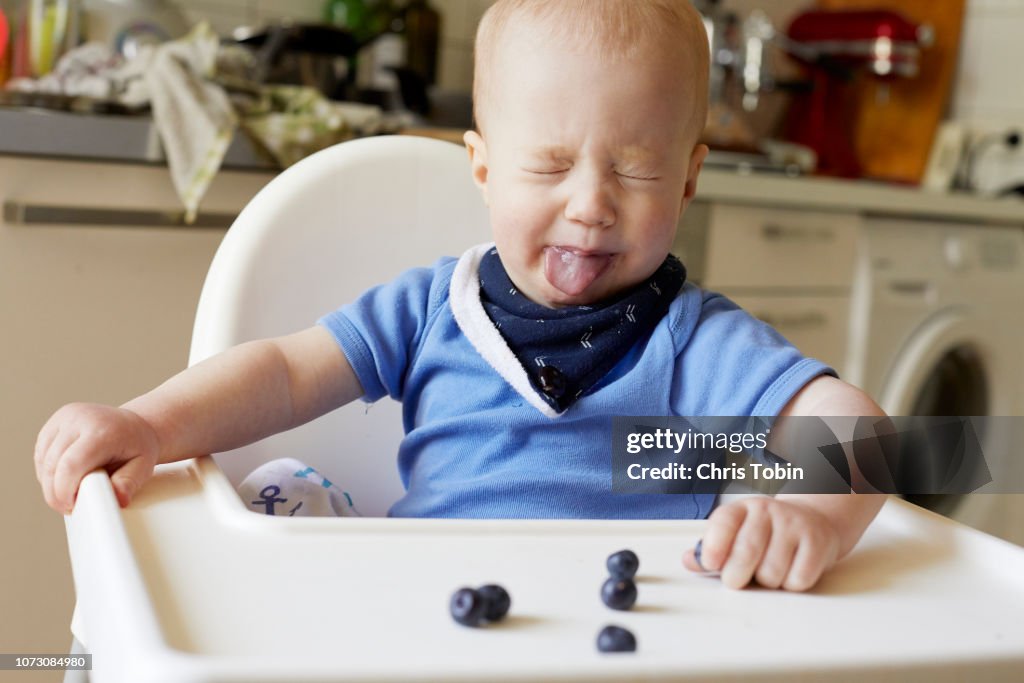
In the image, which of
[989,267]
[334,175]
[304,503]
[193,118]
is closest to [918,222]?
[989,267]

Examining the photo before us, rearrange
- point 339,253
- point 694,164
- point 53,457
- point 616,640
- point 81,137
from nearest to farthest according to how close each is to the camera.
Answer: point 616,640 < point 53,457 < point 694,164 < point 339,253 < point 81,137

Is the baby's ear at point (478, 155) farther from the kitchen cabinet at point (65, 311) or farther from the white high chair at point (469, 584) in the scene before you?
the kitchen cabinet at point (65, 311)

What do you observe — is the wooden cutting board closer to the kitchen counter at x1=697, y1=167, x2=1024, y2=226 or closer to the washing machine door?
the kitchen counter at x1=697, y1=167, x2=1024, y2=226

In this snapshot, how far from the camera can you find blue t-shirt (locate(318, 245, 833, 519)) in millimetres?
824

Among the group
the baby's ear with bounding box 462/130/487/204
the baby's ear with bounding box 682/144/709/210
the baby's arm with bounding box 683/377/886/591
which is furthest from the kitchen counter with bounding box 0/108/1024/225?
the baby's arm with bounding box 683/377/886/591

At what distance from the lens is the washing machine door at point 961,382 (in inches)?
96.1

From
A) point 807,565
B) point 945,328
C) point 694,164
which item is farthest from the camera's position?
point 945,328

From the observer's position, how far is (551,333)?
2.88ft

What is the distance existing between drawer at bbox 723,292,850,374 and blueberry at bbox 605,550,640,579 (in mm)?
1600

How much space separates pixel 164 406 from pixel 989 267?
7.62 ft

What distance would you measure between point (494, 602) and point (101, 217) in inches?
48.5

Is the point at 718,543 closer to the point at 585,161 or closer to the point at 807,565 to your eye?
the point at 807,565

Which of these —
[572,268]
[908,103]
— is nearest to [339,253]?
[572,268]

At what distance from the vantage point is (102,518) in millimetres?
577
